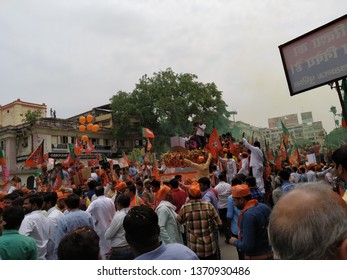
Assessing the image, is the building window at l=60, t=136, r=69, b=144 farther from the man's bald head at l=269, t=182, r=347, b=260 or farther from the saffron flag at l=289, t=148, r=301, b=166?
the man's bald head at l=269, t=182, r=347, b=260

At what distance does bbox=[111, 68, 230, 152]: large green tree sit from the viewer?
38688 mm

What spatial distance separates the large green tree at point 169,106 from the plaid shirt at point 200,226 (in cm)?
3384

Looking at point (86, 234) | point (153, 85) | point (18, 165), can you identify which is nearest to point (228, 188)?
point (86, 234)

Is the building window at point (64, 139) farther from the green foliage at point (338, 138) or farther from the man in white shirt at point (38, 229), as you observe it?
the man in white shirt at point (38, 229)

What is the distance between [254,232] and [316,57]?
2.65 meters

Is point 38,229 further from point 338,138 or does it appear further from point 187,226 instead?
point 338,138

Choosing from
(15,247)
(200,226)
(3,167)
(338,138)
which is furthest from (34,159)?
(338,138)

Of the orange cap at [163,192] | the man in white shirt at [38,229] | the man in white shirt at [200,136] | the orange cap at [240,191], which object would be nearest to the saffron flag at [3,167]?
the man in white shirt at [38,229]

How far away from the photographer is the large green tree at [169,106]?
127ft

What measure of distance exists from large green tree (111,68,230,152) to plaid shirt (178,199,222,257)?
33.8m

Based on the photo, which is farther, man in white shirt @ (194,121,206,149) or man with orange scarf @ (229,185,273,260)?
man in white shirt @ (194,121,206,149)

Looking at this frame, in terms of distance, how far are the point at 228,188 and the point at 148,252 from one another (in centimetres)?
540

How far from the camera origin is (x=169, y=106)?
38.0 m

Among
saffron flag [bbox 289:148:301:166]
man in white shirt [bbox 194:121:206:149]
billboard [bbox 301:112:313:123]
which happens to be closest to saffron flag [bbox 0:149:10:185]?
man in white shirt [bbox 194:121:206:149]
